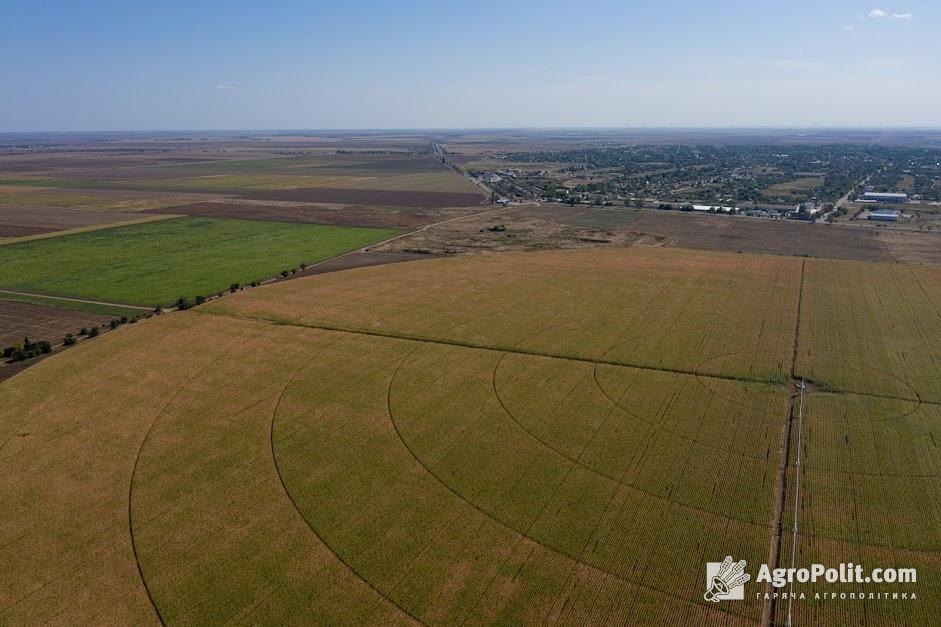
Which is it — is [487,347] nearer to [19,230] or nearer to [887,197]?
[19,230]

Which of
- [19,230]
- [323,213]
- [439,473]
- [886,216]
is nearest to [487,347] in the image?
[439,473]

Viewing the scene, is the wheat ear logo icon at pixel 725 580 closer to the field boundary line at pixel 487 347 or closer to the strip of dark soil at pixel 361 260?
the field boundary line at pixel 487 347

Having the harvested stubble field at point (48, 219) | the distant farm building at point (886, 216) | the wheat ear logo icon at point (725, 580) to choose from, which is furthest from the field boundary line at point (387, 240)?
the distant farm building at point (886, 216)

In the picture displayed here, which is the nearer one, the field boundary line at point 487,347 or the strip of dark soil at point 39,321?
the field boundary line at point 487,347

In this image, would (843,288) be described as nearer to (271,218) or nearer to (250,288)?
(250,288)

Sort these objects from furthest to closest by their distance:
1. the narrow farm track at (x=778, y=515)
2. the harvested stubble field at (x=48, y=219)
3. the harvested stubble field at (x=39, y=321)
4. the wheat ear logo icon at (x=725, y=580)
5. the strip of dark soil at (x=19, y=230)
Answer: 1. the harvested stubble field at (x=48, y=219)
2. the strip of dark soil at (x=19, y=230)
3. the harvested stubble field at (x=39, y=321)
4. the wheat ear logo icon at (x=725, y=580)
5. the narrow farm track at (x=778, y=515)

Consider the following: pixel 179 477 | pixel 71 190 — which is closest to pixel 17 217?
pixel 71 190
